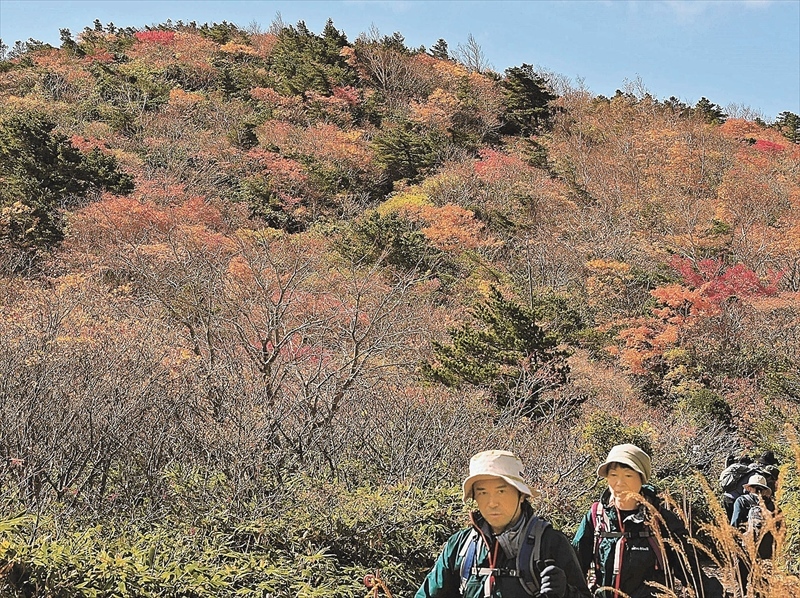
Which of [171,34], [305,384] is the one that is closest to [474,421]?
[305,384]

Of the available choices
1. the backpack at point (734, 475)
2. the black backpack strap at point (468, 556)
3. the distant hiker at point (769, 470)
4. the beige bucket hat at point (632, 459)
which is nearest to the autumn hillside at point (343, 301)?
the distant hiker at point (769, 470)

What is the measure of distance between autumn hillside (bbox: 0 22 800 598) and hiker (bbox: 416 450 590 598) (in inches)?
26.5

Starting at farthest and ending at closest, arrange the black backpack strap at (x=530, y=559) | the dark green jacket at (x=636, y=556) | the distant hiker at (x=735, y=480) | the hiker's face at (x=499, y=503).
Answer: the distant hiker at (x=735, y=480), the dark green jacket at (x=636, y=556), the hiker's face at (x=499, y=503), the black backpack strap at (x=530, y=559)

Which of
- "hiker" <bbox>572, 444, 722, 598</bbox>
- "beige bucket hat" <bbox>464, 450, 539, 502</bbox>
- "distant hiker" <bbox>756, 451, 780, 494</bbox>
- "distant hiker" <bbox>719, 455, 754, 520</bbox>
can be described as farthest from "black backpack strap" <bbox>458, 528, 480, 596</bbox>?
"distant hiker" <bbox>719, 455, 754, 520</bbox>

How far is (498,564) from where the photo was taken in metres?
2.18

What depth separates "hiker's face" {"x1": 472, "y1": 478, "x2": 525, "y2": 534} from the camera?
87.7 inches

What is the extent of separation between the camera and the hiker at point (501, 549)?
2.13 meters

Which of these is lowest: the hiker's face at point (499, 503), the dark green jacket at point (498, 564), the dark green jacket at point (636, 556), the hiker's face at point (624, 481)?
the dark green jacket at point (636, 556)

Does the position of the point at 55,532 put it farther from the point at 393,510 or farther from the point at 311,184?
the point at 311,184

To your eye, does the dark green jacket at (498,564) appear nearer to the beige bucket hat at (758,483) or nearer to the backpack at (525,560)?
the backpack at (525,560)

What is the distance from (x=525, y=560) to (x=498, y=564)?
95 millimetres

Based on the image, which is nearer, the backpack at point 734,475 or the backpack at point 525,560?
the backpack at point 525,560

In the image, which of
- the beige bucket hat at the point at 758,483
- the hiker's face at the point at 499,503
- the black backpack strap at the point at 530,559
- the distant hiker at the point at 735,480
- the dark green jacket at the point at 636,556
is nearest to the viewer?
the black backpack strap at the point at 530,559

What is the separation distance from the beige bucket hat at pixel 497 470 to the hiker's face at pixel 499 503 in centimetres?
3
